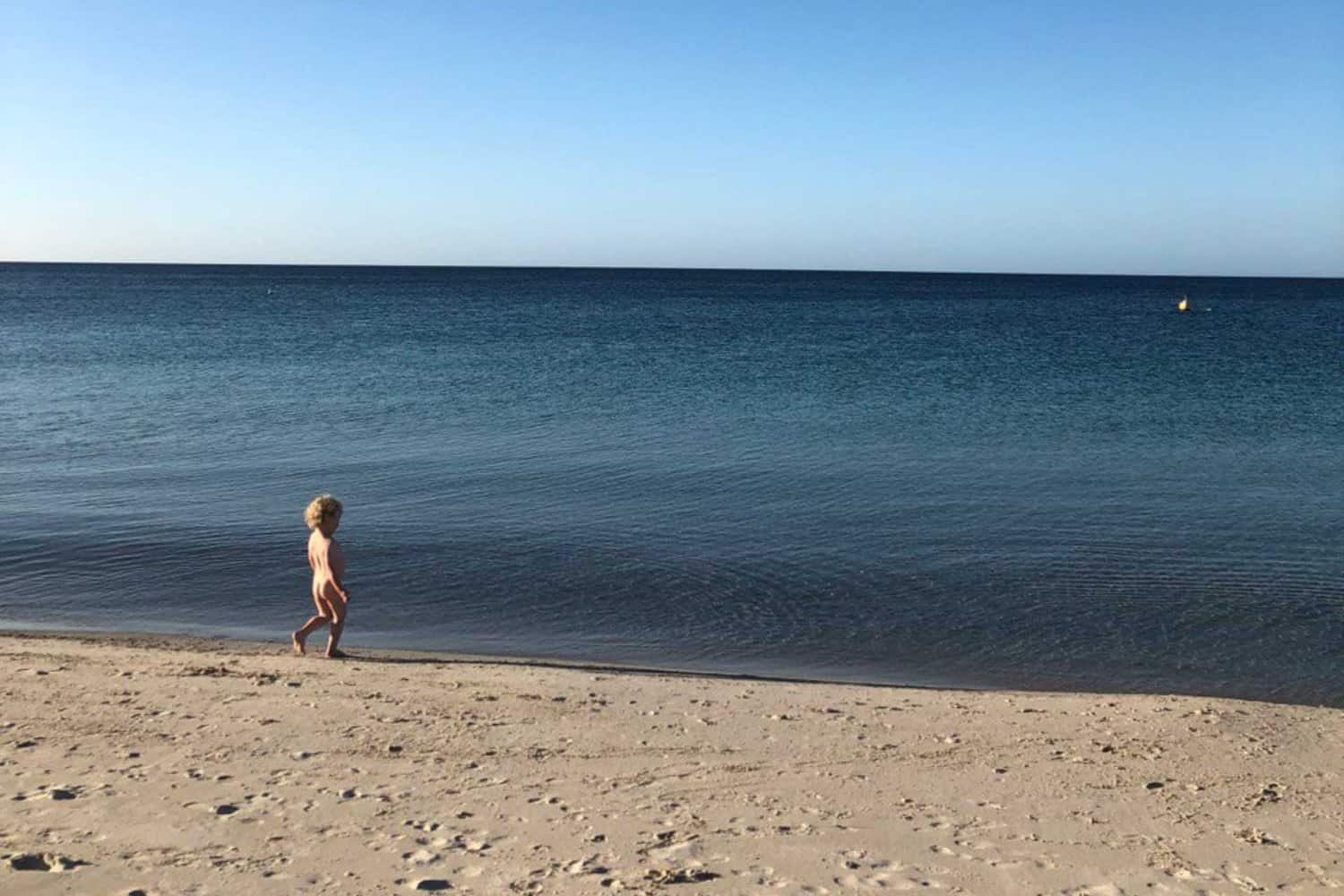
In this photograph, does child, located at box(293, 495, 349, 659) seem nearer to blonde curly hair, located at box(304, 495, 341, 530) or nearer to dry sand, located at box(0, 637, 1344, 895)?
blonde curly hair, located at box(304, 495, 341, 530)

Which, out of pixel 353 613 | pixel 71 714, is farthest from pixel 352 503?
pixel 71 714

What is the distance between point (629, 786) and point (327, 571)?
3.78m

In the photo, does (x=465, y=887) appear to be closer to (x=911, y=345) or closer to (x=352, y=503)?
(x=352, y=503)

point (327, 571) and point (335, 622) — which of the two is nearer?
point (327, 571)

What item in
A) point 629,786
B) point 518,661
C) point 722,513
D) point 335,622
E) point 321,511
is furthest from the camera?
point 722,513

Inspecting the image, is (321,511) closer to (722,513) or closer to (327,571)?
(327,571)

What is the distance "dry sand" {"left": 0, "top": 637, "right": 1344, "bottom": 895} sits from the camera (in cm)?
530

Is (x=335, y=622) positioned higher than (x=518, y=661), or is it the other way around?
(x=335, y=622)

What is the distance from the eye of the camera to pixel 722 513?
1526cm

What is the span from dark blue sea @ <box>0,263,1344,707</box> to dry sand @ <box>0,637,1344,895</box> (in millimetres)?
1821

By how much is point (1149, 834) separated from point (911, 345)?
45.2 meters

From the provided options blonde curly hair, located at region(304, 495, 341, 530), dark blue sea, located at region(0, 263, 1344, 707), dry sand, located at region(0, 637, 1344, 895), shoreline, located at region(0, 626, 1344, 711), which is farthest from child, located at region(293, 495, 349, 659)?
dark blue sea, located at region(0, 263, 1344, 707)

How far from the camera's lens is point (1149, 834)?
19.3 ft

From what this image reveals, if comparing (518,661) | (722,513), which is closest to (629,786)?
(518,661)
